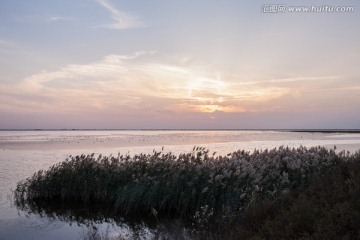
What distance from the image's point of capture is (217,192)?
1565cm

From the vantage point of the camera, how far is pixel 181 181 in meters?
16.8

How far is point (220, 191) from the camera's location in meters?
15.6

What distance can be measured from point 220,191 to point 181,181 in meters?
2.02

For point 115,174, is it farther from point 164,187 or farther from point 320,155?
point 320,155

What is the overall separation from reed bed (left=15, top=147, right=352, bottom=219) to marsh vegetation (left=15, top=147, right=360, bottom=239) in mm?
45

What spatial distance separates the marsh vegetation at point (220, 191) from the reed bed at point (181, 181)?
0.15 ft

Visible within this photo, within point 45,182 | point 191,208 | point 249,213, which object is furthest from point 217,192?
point 45,182

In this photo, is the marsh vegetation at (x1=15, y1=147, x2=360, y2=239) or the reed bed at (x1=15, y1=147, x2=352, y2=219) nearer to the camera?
the marsh vegetation at (x1=15, y1=147, x2=360, y2=239)

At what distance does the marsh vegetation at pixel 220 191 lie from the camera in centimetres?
893

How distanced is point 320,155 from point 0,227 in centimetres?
1527

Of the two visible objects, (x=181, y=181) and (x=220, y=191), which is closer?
(x=220, y=191)

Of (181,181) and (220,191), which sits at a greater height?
(181,181)

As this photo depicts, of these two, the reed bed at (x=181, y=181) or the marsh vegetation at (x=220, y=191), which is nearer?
the marsh vegetation at (x=220, y=191)

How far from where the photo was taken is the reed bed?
15.2m
